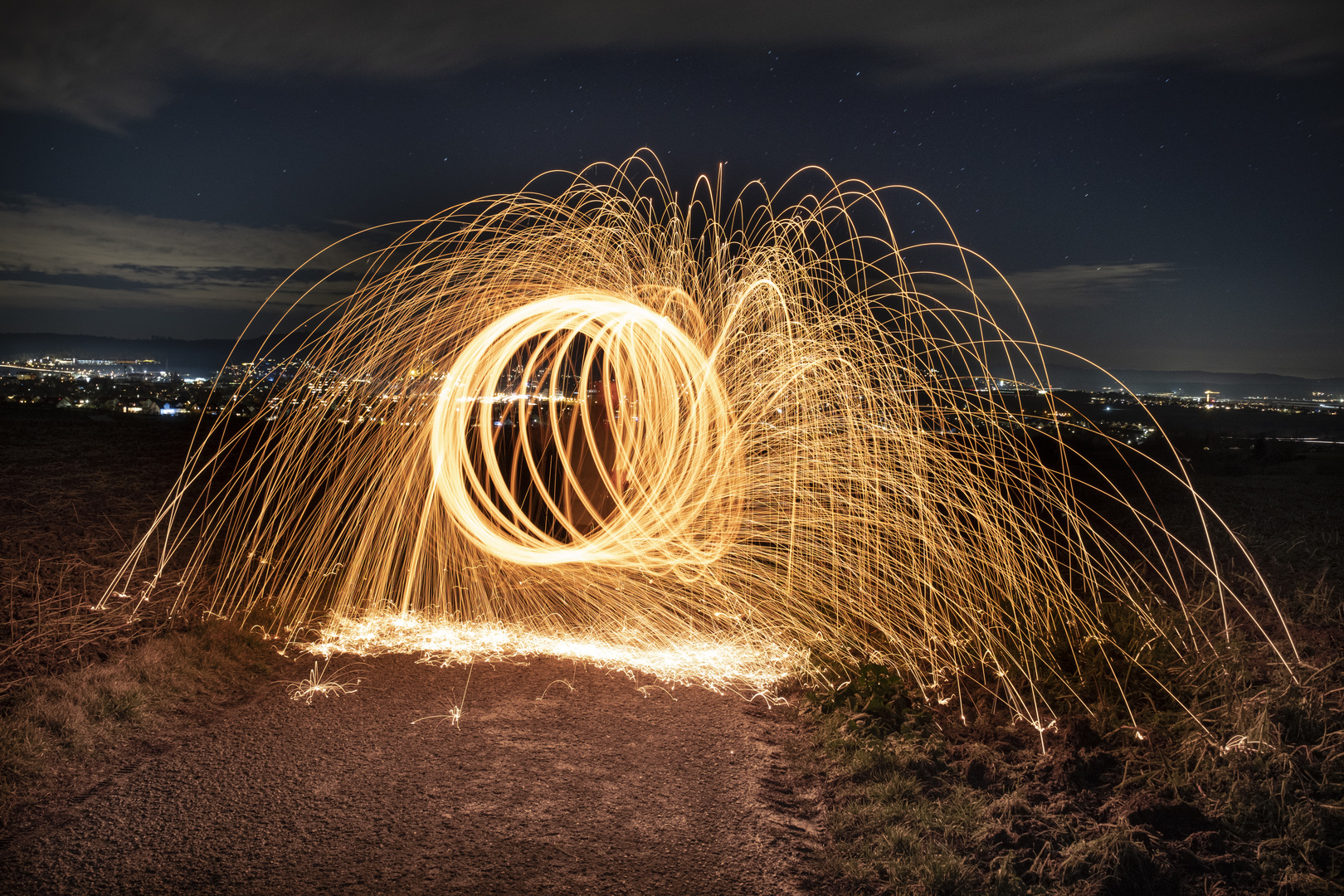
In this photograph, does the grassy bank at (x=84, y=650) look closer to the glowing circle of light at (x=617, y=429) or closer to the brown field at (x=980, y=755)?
the brown field at (x=980, y=755)

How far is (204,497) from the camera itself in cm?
1300

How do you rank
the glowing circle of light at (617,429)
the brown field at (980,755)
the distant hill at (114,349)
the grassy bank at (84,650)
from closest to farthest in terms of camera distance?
the brown field at (980,755) → the grassy bank at (84,650) → the glowing circle of light at (617,429) → the distant hill at (114,349)

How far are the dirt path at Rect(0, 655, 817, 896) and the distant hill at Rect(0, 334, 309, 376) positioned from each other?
7219 cm

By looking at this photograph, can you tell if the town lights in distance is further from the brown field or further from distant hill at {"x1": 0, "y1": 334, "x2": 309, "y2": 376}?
distant hill at {"x1": 0, "y1": 334, "x2": 309, "y2": 376}

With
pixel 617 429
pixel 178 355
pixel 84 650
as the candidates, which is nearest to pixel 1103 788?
pixel 617 429

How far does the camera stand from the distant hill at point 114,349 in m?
75.8

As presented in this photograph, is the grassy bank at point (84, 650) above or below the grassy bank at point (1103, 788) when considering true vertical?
above

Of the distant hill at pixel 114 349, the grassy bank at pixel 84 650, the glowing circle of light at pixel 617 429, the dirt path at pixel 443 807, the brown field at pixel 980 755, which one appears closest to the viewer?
the dirt path at pixel 443 807

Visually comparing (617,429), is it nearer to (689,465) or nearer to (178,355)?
(689,465)

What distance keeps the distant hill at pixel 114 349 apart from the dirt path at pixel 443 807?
237ft

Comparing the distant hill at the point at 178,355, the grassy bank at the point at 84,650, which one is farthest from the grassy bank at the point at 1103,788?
the distant hill at the point at 178,355

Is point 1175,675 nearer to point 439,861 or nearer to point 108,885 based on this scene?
point 439,861

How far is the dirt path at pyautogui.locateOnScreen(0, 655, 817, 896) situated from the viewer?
3.56m

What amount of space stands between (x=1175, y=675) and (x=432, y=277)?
704 centimetres
